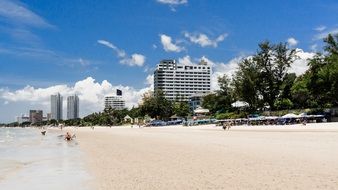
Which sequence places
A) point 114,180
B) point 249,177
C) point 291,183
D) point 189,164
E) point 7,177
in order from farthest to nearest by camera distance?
1. point 189,164
2. point 7,177
3. point 114,180
4. point 249,177
5. point 291,183

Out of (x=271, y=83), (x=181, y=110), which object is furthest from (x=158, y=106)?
(x=271, y=83)

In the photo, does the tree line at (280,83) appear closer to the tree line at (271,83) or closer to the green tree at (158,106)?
the tree line at (271,83)

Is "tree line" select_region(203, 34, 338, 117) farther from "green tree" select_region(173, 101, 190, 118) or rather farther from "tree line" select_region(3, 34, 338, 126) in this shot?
"green tree" select_region(173, 101, 190, 118)

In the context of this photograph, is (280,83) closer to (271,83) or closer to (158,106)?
(271,83)

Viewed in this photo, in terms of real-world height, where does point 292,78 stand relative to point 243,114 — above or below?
above

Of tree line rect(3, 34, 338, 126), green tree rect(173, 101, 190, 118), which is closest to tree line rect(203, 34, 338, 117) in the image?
tree line rect(3, 34, 338, 126)

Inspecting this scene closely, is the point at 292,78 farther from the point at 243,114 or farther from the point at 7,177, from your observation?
the point at 7,177

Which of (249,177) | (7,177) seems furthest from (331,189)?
(7,177)

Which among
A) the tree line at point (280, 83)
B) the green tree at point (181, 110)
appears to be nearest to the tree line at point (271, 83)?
the tree line at point (280, 83)

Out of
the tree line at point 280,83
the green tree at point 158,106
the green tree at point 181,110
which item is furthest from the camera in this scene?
the green tree at point 158,106

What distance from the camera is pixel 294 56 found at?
7981cm

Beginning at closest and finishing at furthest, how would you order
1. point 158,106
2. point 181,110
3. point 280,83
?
point 280,83 < point 181,110 < point 158,106

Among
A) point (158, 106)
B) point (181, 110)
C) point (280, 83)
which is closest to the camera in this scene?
point (280, 83)

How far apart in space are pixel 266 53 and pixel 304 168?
6833 cm
